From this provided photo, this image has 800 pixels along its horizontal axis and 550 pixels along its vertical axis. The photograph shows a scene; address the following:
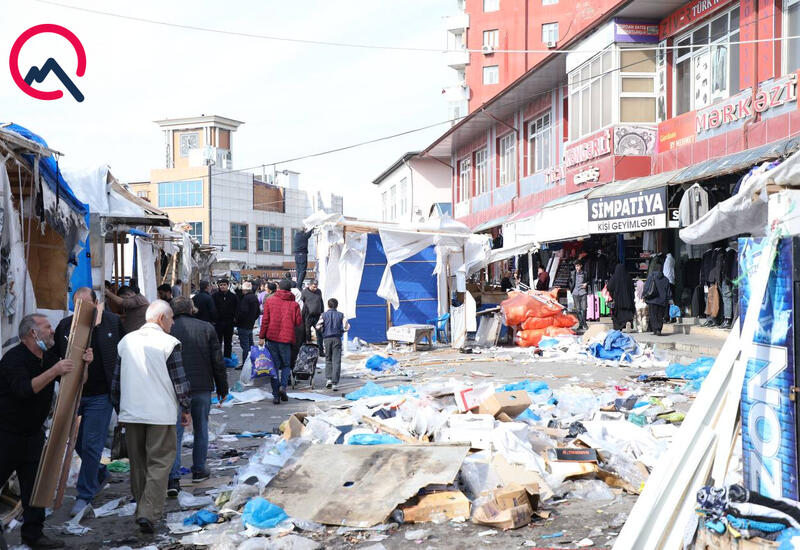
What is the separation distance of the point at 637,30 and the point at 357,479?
15957mm

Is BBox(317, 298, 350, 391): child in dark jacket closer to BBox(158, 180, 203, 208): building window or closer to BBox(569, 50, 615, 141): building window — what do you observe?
BBox(569, 50, 615, 141): building window

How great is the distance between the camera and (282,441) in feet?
26.1

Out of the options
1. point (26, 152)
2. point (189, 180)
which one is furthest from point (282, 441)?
point (189, 180)

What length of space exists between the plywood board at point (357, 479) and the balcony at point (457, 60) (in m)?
50.4

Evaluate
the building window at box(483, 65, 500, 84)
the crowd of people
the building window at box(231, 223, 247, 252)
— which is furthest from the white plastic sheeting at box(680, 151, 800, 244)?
the building window at box(231, 223, 247, 252)

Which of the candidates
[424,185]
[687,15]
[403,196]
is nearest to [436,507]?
[687,15]

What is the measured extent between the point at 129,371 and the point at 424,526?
2.61 metres

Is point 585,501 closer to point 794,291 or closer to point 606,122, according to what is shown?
point 794,291

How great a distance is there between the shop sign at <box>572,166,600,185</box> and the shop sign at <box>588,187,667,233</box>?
Answer: 1708 mm

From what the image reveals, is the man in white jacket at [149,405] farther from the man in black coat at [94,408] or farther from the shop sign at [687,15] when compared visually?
the shop sign at [687,15]

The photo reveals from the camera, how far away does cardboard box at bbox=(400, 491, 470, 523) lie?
6.03 metres

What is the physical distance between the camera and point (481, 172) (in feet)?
112

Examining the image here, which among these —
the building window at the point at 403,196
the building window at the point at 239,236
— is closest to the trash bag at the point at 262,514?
Result: the building window at the point at 403,196

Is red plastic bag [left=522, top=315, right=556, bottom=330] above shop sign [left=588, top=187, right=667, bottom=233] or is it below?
below
